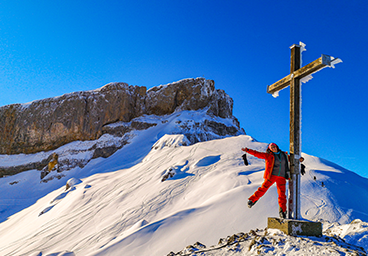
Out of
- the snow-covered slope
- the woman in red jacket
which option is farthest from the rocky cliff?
the woman in red jacket

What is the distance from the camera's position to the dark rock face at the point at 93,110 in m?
29.9

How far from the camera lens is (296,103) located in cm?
380

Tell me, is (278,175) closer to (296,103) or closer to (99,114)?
(296,103)

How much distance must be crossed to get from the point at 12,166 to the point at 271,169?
3534 centimetres

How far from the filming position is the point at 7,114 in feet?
109

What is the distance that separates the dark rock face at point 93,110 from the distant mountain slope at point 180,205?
16234mm

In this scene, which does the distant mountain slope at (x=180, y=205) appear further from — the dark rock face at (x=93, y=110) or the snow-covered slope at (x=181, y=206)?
the dark rock face at (x=93, y=110)

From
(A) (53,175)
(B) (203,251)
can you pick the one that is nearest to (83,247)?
(B) (203,251)

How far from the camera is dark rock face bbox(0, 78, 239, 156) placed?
29938 millimetres

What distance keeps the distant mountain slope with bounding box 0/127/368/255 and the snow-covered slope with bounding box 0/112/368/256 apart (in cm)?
2

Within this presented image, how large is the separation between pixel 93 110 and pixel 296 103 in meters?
29.5

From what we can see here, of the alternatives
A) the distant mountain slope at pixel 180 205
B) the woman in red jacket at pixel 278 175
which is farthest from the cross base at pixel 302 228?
the distant mountain slope at pixel 180 205

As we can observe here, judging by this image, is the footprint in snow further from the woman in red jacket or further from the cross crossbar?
the cross crossbar

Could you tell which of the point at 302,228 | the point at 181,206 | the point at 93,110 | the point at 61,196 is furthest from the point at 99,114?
the point at 302,228
